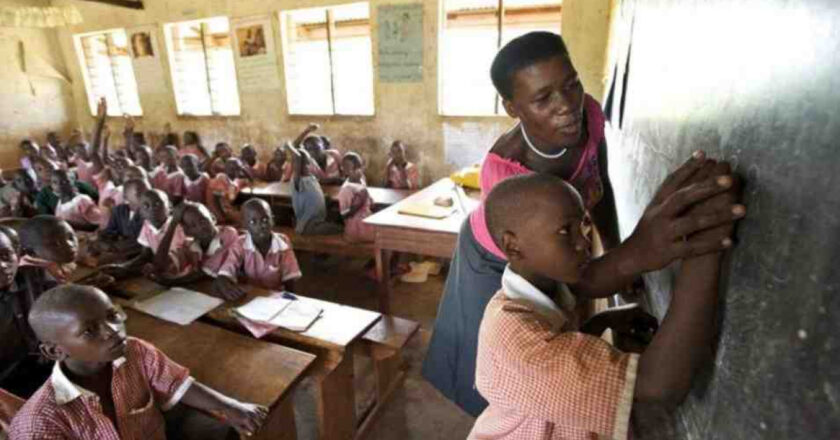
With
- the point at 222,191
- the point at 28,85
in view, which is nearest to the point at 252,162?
the point at 222,191

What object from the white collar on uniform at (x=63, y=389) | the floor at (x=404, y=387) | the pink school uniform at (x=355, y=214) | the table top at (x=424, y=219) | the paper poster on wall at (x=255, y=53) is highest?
the paper poster on wall at (x=255, y=53)

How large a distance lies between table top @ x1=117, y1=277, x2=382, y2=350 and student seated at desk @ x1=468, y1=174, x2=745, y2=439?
3.52 feet

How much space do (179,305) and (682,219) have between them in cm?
226

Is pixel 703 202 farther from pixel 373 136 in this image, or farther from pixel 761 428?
pixel 373 136

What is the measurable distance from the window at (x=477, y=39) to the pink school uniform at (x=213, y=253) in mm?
3869

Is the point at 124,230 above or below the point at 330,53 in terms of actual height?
below

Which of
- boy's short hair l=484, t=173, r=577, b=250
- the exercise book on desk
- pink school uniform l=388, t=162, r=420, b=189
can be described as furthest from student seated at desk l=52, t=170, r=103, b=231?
boy's short hair l=484, t=173, r=577, b=250

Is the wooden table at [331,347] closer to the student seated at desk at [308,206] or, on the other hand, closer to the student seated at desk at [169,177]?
the student seated at desk at [308,206]

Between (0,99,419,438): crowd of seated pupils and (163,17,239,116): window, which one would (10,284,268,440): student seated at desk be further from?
(163,17,239,116): window

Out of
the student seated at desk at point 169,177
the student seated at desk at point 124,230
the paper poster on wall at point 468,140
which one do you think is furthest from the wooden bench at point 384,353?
the paper poster on wall at point 468,140

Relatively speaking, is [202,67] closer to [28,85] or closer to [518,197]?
Result: [28,85]

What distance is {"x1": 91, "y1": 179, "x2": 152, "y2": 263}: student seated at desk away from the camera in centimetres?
312

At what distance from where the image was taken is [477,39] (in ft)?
18.0

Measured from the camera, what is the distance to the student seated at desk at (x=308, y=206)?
406cm
